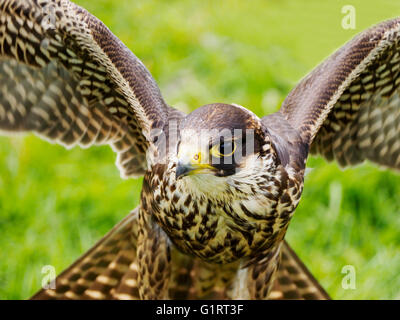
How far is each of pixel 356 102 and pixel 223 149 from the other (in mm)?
1444

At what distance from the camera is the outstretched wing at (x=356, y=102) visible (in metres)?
3.90

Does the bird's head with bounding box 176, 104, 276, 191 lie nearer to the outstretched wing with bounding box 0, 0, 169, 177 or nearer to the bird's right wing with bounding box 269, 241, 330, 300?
the outstretched wing with bounding box 0, 0, 169, 177

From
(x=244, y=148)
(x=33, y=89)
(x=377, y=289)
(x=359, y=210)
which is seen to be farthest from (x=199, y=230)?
(x=359, y=210)

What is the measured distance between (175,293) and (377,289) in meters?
1.49

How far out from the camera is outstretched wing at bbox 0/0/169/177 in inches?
146

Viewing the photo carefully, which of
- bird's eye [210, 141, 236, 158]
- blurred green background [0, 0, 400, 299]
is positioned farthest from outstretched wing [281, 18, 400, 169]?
blurred green background [0, 0, 400, 299]

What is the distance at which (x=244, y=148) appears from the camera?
10.6ft

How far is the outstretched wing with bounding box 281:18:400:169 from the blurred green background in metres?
0.94

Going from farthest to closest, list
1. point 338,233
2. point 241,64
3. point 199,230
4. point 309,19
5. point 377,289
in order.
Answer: point 309,19, point 241,64, point 338,233, point 377,289, point 199,230

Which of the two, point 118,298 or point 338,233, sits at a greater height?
point 338,233

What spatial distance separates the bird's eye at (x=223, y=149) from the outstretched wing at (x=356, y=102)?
0.81 metres

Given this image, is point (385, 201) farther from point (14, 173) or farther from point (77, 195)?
point (14, 173)

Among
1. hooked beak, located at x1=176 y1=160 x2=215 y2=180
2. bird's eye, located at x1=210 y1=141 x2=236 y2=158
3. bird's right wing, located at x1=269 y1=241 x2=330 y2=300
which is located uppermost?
bird's eye, located at x1=210 y1=141 x2=236 y2=158

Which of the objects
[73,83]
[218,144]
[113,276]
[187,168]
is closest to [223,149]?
[218,144]
